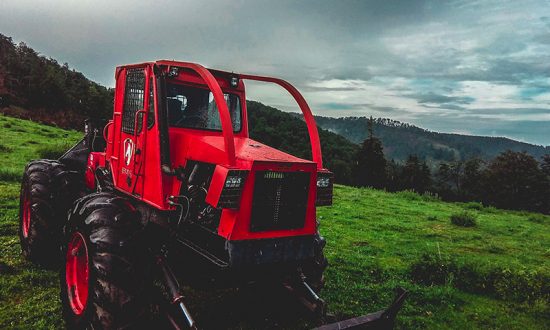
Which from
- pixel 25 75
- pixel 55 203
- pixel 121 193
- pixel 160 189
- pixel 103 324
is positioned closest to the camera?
pixel 103 324

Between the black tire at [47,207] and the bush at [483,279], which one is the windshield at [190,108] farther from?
the bush at [483,279]

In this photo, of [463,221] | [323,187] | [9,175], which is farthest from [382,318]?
[9,175]

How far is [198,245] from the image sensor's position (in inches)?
198

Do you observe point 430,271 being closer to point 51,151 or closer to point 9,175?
point 9,175

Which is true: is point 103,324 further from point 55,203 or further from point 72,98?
point 72,98

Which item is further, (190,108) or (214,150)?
(190,108)

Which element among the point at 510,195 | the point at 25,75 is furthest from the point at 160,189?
the point at 25,75

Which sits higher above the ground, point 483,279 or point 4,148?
point 4,148

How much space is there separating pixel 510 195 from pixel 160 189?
205 ft

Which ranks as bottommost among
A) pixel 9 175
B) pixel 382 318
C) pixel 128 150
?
pixel 9 175

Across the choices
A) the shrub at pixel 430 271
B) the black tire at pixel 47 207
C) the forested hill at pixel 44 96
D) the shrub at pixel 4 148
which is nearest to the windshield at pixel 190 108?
the black tire at pixel 47 207

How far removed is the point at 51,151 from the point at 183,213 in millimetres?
16567

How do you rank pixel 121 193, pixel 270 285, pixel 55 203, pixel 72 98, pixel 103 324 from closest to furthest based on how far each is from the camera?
1. pixel 103 324
2. pixel 270 285
3. pixel 121 193
4. pixel 55 203
5. pixel 72 98

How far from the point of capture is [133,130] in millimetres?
5434
